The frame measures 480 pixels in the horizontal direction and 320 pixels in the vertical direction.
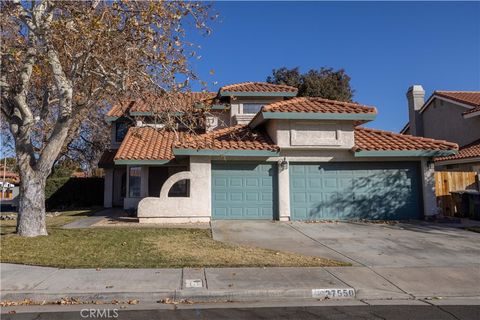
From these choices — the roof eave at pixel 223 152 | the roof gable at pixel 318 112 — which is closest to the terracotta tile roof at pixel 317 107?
the roof gable at pixel 318 112


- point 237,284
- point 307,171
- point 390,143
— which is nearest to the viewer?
point 237,284

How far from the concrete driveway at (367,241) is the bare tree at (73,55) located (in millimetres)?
5169

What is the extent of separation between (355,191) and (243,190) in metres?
4.49

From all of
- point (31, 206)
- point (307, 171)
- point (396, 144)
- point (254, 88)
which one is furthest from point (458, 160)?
point (31, 206)

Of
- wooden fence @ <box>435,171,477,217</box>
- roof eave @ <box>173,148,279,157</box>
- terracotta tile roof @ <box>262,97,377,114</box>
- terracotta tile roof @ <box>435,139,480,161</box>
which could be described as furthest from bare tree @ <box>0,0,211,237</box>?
terracotta tile roof @ <box>435,139,480,161</box>

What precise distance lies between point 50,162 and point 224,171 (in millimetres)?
6444

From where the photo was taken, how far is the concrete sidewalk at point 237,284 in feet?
21.6

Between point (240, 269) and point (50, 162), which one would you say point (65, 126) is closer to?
point (50, 162)

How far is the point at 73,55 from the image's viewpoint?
1113cm

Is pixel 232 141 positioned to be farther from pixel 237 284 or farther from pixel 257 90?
pixel 237 284

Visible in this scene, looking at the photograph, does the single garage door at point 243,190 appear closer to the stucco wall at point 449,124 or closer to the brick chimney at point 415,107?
the stucco wall at point 449,124

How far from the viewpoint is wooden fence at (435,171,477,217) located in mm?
17469

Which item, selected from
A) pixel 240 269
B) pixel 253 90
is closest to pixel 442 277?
pixel 240 269

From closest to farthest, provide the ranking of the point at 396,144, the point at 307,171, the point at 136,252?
the point at 136,252 → the point at 307,171 → the point at 396,144
